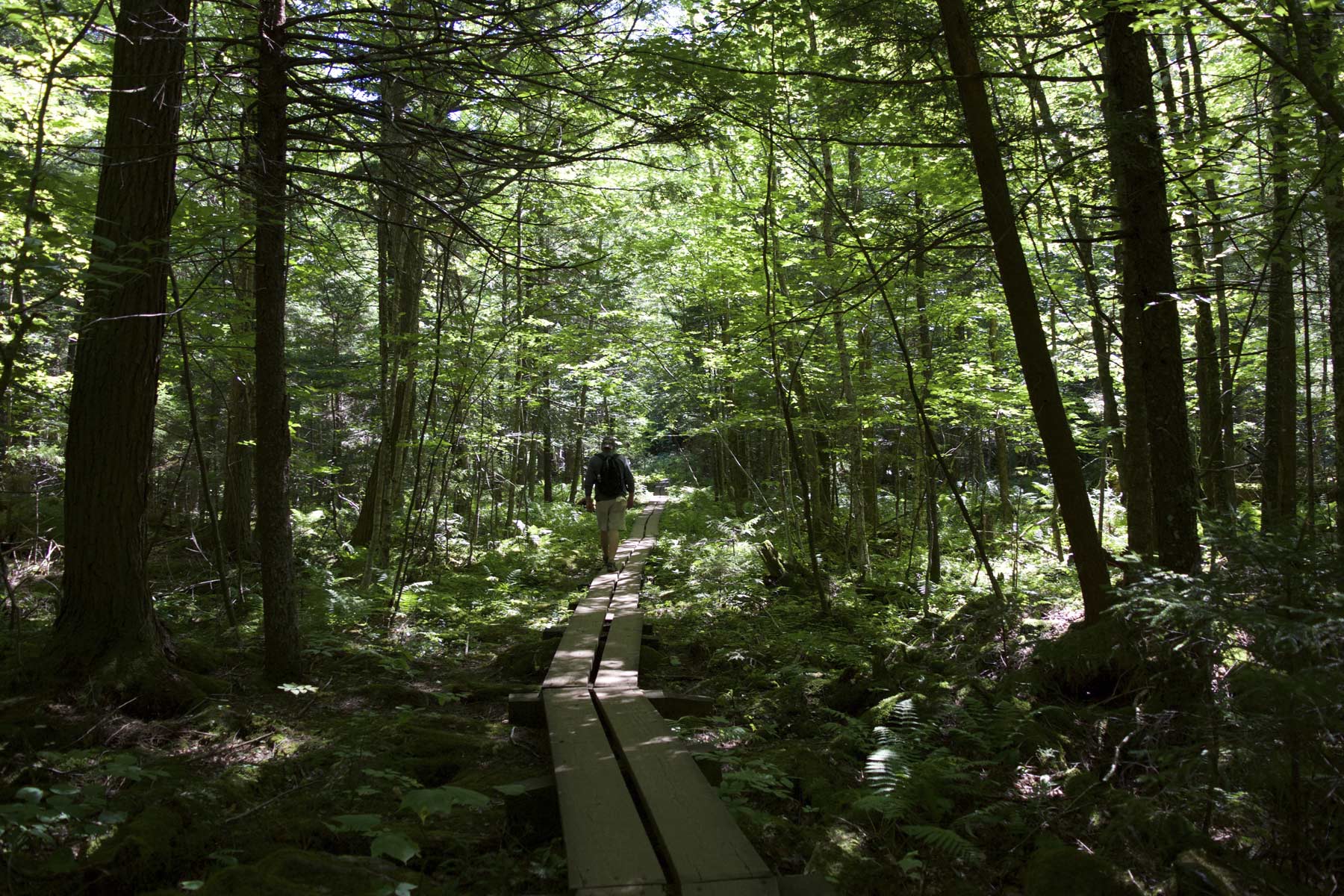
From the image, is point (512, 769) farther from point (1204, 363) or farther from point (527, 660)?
point (1204, 363)

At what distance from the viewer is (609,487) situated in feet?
39.7

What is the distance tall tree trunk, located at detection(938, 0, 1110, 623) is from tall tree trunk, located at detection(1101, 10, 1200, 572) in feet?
1.80

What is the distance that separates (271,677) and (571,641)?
108 inches

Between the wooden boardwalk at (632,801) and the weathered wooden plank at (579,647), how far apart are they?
2 centimetres

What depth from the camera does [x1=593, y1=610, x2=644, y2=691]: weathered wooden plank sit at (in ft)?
21.0

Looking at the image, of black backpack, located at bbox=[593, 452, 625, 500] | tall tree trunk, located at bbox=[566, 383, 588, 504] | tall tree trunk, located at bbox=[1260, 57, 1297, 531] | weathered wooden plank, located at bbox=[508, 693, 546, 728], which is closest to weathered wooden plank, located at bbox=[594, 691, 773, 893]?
weathered wooden plank, located at bbox=[508, 693, 546, 728]

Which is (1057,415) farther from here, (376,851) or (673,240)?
(673,240)

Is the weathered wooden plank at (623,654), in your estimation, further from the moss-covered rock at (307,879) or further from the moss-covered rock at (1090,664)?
the moss-covered rock at (1090,664)

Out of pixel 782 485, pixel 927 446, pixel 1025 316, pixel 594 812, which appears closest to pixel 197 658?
pixel 594 812

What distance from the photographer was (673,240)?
13.8 meters

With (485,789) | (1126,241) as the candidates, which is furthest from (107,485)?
(1126,241)

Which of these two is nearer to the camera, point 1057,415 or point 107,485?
point 107,485

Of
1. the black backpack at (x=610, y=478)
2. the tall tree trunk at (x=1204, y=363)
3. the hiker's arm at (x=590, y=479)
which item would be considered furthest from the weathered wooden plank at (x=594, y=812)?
the tall tree trunk at (x=1204, y=363)

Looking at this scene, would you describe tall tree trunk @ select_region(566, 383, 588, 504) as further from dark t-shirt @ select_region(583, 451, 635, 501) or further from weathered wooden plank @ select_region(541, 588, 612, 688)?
weathered wooden plank @ select_region(541, 588, 612, 688)
